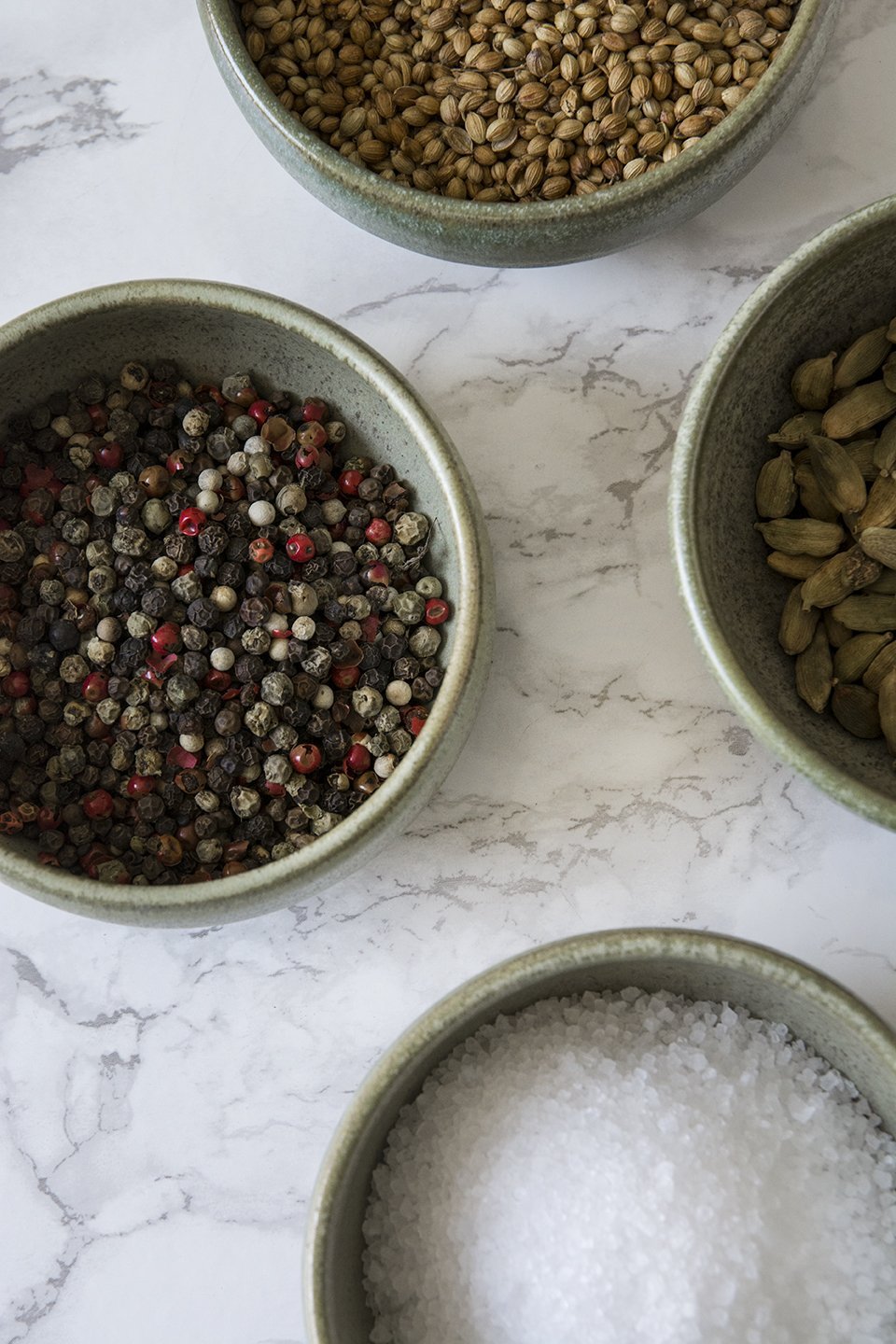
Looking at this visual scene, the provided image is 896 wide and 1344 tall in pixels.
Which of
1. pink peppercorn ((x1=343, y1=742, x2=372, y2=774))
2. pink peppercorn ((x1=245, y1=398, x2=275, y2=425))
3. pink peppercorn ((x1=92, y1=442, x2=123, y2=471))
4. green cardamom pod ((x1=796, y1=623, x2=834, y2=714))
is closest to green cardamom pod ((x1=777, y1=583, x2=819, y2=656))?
green cardamom pod ((x1=796, y1=623, x2=834, y2=714))

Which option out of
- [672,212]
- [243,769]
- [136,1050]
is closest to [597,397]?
[672,212]

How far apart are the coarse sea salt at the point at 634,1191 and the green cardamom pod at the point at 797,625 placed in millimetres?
285

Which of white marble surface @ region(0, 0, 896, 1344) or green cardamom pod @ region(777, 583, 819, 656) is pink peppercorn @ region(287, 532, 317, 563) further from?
green cardamom pod @ region(777, 583, 819, 656)

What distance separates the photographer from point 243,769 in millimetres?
991

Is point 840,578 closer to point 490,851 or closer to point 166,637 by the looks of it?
point 490,851

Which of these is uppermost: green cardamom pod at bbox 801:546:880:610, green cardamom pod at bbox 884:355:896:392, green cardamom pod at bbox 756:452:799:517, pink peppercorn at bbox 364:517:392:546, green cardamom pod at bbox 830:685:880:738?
green cardamom pod at bbox 884:355:896:392

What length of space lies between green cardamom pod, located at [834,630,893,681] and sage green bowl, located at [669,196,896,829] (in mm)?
37

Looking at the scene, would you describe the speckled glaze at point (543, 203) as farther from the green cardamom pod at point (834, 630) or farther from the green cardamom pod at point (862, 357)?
the green cardamom pod at point (834, 630)

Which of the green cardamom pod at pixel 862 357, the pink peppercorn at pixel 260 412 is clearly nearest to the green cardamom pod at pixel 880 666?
the green cardamom pod at pixel 862 357

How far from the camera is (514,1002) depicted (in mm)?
935

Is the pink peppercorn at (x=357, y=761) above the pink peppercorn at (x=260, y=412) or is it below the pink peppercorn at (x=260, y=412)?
below

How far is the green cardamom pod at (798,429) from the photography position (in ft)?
3.18

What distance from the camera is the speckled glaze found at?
0.94 metres

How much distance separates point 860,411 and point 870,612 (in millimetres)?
157
